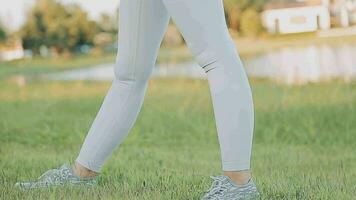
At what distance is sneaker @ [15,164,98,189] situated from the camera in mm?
2033

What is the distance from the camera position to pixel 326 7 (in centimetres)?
668

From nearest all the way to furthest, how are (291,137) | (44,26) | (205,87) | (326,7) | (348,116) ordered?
(291,137), (348,116), (326,7), (205,87), (44,26)

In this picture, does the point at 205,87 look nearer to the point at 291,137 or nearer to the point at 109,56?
the point at 291,137

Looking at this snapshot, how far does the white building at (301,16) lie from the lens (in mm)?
5990

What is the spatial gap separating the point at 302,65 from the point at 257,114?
2.40 meters

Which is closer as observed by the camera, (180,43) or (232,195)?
(232,195)

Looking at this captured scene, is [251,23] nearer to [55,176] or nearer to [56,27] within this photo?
[55,176]

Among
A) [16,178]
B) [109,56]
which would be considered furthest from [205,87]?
[16,178]

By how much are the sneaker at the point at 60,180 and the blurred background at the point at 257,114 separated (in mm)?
55

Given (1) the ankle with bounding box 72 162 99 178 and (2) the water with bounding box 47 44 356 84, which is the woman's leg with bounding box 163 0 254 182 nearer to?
(1) the ankle with bounding box 72 162 99 178

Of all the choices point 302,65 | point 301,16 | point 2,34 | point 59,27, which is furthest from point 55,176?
point 2,34

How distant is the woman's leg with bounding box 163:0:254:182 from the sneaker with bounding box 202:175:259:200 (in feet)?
0.07

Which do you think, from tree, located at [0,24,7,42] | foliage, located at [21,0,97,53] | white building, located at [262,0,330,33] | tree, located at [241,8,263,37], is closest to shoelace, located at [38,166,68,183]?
white building, located at [262,0,330,33]

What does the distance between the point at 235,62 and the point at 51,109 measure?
4.37 m
